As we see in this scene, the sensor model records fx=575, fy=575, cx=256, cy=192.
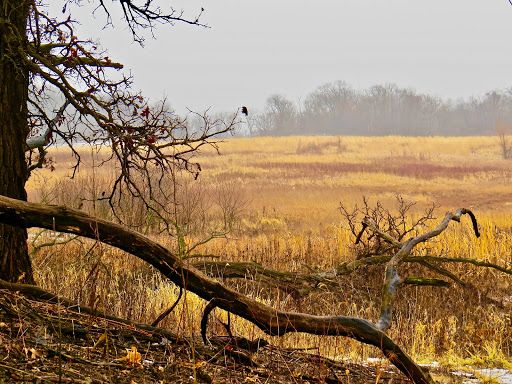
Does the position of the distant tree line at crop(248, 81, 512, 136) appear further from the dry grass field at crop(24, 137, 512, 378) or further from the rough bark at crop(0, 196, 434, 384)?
the rough bark at crop(0, 196, 434, 384)

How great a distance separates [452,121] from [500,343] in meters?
133

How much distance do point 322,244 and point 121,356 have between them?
10.0 meters

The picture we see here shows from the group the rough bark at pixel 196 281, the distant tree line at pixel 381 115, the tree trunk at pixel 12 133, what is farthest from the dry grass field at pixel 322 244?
the distant tree line at pixel 381 115

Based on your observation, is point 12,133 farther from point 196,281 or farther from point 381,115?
point 381,115

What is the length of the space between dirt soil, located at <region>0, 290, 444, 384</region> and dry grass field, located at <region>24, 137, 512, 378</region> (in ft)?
0.82

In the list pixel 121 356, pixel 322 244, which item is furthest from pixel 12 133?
pixel 322 244

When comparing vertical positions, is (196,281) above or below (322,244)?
above

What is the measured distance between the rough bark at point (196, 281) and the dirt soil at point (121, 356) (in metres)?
0.21

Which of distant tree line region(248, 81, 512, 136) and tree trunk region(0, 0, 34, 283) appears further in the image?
distant tree line region(248, 81, 512, 136)

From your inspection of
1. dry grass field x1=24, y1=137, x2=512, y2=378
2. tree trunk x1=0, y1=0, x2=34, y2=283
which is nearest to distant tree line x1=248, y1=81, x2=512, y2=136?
dry grass field x1=24, y1=137, x2=512, y2=378

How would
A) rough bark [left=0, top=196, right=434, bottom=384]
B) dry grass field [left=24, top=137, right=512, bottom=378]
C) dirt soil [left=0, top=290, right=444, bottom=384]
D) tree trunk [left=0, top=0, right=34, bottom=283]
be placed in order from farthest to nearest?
dry grass field [left=24, top=137, right=512, bottom=378] < tree trunk [left=0, top=0, right=34, bottom=283] < rough bark [left=0, top=196, right=434, bottom=384] < dirt soil [left=0, top=290, right=444, bottom=384]

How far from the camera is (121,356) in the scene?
3.46 m

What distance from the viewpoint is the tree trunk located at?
579 cm

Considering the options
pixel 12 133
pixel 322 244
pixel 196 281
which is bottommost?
pixel 322 244
